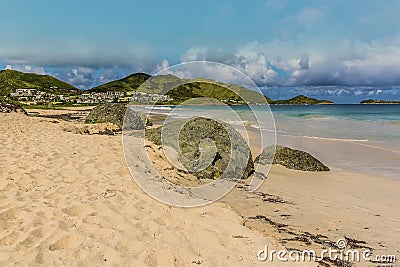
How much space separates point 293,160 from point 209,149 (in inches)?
131

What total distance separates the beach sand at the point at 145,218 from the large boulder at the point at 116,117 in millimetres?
10682

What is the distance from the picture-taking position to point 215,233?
4.46 meters

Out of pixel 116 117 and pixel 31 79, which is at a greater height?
pixel 31 79

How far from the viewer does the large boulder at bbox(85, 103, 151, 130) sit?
62.7 ft

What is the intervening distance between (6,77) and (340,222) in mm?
197547

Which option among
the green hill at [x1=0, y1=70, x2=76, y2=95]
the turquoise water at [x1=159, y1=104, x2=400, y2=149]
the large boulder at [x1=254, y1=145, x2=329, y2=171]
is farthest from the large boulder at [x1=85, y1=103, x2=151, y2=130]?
the green hill at [x1=0, y1=70, x2=76, y2=95]

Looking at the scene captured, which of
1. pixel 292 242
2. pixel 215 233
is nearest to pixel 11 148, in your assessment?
pixel 215 233

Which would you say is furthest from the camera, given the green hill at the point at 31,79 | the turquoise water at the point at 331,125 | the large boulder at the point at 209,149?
the green hill at the point at 31,79

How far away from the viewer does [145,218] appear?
4781mm

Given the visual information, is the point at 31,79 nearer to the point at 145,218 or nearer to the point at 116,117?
the point at 116,117

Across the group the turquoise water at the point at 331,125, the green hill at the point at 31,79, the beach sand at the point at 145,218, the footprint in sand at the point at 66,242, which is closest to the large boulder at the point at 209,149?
the beach sand at the point at 145,218

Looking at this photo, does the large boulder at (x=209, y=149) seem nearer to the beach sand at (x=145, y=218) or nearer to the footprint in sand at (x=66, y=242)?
the beach sand at (x=145, y=218)

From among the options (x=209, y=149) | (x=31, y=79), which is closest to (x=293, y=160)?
(x=209, y=149)

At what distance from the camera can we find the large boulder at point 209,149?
8531mm
